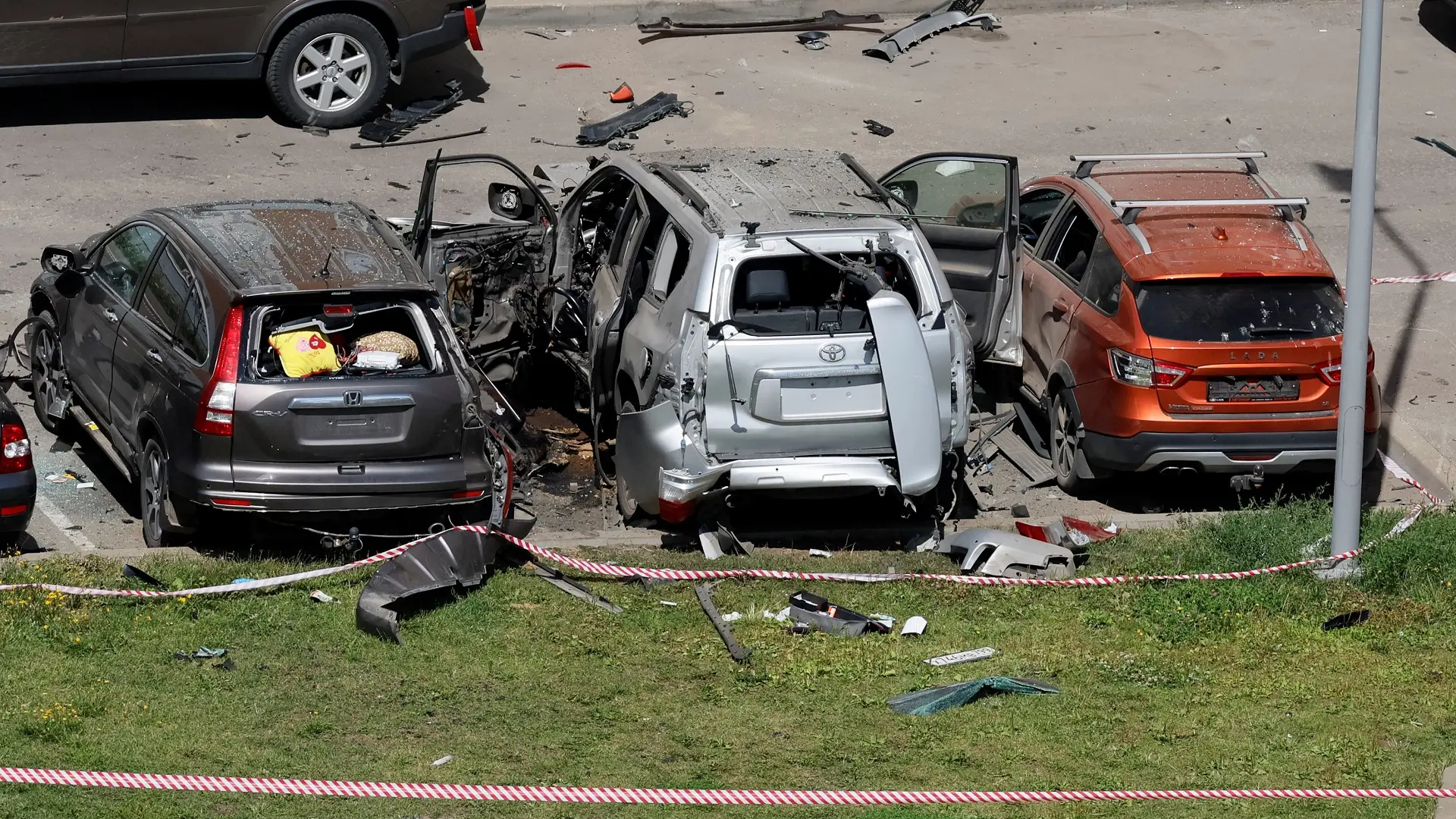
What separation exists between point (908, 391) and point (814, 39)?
32.0 feet

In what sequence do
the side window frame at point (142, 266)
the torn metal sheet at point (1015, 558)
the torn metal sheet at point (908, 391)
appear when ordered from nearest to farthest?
the torn metal sheet at point (908, 391) < the torn metal sheet at point (1015, 558) < the side window frame at point (142, 266)

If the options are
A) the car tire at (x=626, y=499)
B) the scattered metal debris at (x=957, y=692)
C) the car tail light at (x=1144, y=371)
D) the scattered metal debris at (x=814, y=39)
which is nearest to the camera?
the scattered metal debris at (x=957, y=692)

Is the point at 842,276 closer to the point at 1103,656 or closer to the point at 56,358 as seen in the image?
the point at 1103,656

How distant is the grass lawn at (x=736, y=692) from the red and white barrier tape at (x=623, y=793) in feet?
0.17

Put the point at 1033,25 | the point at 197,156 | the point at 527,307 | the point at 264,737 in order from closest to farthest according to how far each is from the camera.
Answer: the point at 264,737 < the point at 527,307 < the point at 197,156 < the point at 1033,25

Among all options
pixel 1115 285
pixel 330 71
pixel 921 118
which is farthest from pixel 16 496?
pixel 921 118

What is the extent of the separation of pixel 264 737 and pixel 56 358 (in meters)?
4.58

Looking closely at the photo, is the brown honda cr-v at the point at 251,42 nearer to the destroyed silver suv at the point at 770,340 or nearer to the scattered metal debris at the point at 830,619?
the destroyed silver suv at the point at 770,340

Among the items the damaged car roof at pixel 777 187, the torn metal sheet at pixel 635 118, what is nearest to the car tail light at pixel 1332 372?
the damaged car roof at pixel 777 187

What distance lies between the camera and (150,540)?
9.14 metres

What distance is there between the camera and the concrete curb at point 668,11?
703 inches

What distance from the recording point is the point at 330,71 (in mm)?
15133

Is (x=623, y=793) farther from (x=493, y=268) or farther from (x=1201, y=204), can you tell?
(x=1201, y=204)

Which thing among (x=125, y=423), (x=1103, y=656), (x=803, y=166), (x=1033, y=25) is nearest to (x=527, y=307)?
(x=803, y=166)
